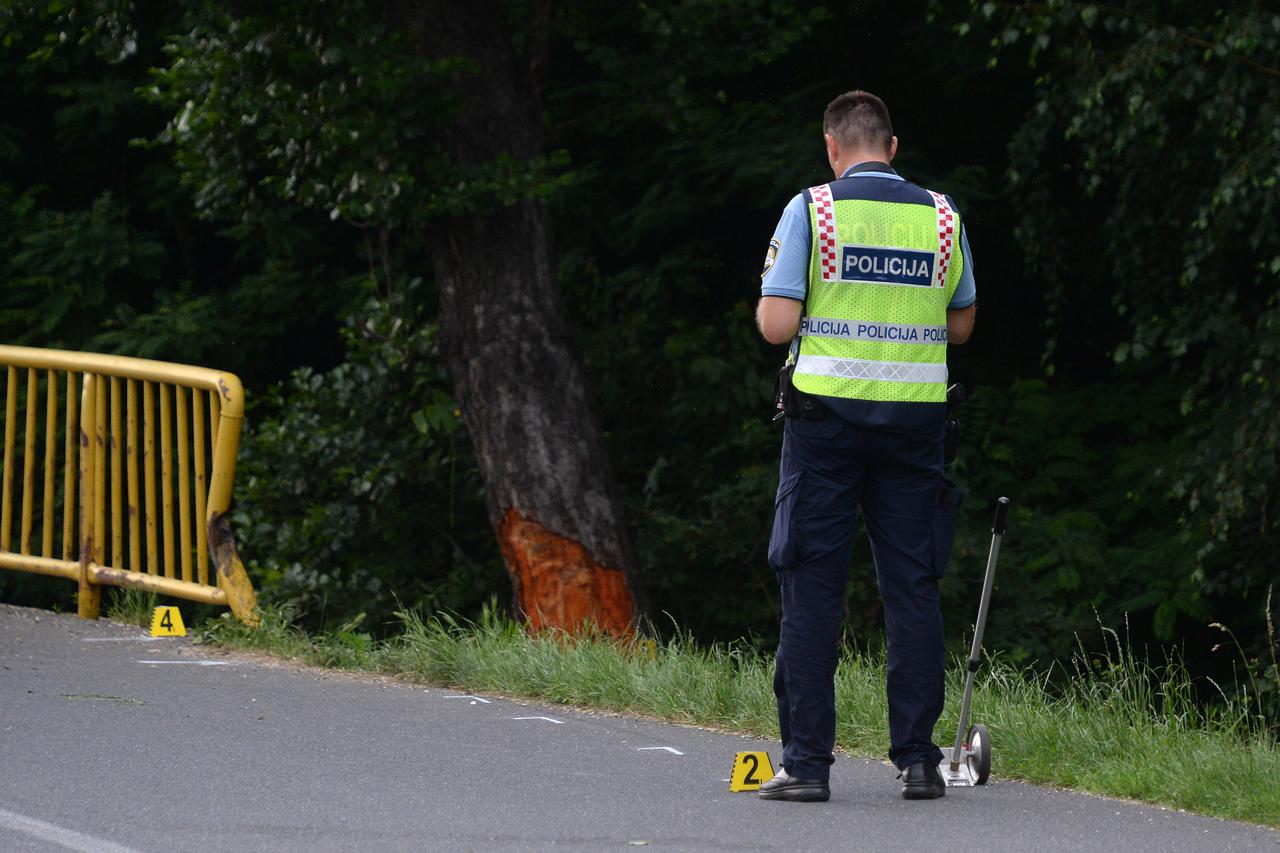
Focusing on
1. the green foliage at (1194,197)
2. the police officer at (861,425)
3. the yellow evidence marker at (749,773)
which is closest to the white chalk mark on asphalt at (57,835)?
the yellow evidence marker at (749,773)

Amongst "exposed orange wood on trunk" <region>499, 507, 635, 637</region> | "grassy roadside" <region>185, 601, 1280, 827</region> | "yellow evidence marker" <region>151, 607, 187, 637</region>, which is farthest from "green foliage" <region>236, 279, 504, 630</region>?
"grassy roadside" <region>185, 601, 1280, 827</region>

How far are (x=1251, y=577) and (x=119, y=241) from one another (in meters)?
8.50

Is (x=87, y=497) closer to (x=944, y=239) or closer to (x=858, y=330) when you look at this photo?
(x=858, y=330)

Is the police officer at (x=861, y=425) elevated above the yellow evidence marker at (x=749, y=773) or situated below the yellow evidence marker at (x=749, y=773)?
above

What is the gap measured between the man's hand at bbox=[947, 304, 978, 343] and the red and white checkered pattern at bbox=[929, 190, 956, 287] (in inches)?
6.6

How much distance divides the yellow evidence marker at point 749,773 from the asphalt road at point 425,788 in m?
0.09

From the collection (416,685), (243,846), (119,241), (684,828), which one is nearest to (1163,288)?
(416,685)

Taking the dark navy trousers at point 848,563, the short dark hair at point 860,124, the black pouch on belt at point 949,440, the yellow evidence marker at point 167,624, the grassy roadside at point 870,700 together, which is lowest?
the yellow evidence marker at point 167,624

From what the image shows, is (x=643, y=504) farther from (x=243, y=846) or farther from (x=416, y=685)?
(x=243, y=846)

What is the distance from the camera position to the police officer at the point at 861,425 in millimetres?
4793

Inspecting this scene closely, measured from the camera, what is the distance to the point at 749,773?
197 inches

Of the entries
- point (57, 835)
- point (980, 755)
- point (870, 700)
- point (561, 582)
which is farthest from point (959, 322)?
point (561, 582)

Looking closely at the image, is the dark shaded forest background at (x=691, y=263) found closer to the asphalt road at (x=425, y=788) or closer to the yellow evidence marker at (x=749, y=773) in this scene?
the asphalt road at (x=425, y=788)

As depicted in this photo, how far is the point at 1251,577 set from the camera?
950 cm
